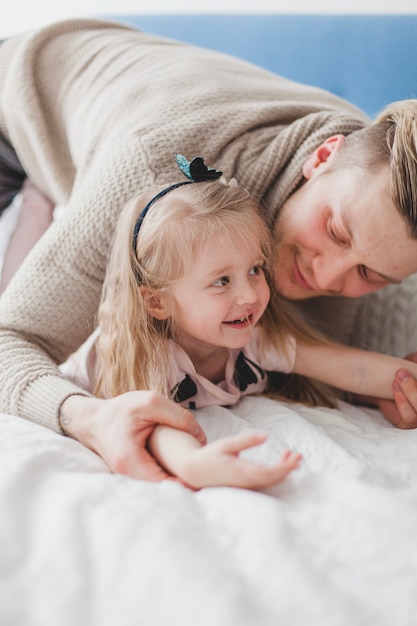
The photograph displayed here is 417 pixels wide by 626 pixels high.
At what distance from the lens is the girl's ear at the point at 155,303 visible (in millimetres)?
920

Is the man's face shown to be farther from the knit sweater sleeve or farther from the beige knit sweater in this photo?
the knit sweater sleeve

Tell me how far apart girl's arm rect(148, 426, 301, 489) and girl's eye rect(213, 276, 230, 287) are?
0.25 meters

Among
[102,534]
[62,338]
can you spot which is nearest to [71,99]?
[62,338]

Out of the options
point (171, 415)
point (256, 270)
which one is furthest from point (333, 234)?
point (171, 415)

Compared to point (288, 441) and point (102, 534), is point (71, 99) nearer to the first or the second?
point (288, 441)

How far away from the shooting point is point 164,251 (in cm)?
88

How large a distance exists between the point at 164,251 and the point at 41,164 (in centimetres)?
71

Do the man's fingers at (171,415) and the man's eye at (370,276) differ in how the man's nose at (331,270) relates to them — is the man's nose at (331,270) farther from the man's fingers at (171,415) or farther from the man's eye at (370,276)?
the man's fingers at (171,415)

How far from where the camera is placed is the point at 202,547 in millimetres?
Result: 522

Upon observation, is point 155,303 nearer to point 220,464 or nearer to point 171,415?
point 171,415

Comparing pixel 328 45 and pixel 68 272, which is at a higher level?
pixel 328 45

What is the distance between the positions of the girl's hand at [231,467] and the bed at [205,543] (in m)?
0.02

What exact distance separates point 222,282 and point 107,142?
1.42 feet

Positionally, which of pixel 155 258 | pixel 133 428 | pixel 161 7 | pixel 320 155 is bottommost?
pixel 133 428
